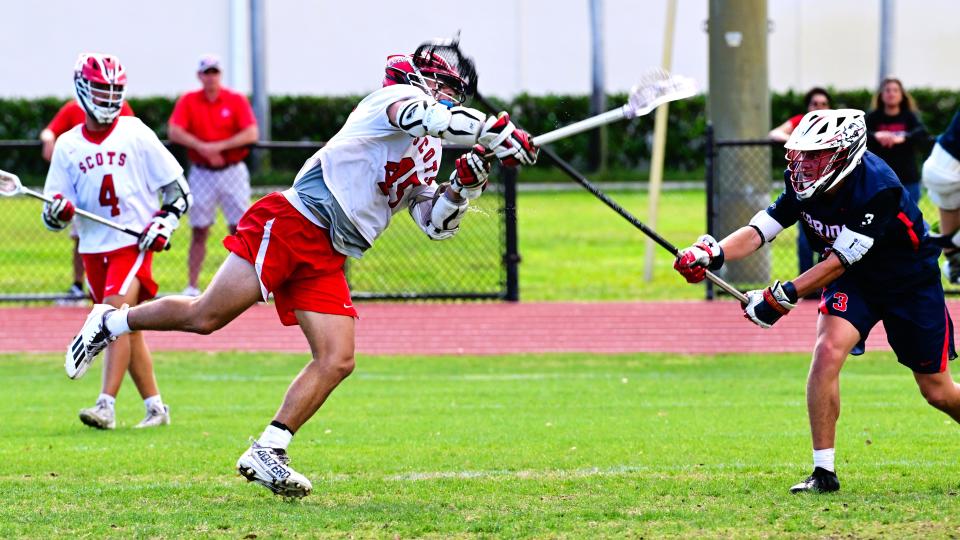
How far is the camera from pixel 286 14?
28.8 m

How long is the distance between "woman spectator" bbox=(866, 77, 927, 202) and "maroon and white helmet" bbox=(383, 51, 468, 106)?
7.86m

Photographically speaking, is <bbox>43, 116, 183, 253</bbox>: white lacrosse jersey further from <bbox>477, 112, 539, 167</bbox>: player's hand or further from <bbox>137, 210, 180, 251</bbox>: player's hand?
<bbox>477, 112, 539, 167</bbox>: player's hand

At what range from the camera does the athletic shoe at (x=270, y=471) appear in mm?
6664

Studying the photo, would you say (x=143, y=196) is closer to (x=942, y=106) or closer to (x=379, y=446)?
(x=379, y=446)

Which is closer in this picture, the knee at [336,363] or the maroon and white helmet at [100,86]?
the knee at [336,363]

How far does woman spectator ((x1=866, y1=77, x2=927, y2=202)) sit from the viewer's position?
1399 cm

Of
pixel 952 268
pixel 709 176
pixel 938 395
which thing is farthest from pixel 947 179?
pixel 938 395

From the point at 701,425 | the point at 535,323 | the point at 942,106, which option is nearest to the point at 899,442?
the point at 701,425

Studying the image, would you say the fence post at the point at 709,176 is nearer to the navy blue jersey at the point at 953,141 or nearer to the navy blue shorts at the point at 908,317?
the navy blue jersey at the point at 953,141

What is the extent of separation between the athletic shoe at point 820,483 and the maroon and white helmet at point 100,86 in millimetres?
4609

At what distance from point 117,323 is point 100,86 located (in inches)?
84.1

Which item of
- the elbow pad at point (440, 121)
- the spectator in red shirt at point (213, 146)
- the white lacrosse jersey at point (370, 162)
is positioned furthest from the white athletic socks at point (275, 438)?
the spectator in red shirt at point (213, 146)

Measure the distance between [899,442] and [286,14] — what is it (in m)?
22.0

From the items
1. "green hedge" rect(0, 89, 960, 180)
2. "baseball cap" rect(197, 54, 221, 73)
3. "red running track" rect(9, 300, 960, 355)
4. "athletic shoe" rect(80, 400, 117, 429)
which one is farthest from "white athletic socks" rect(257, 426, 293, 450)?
"green hedge" rect(0, 89, 960, 180)
